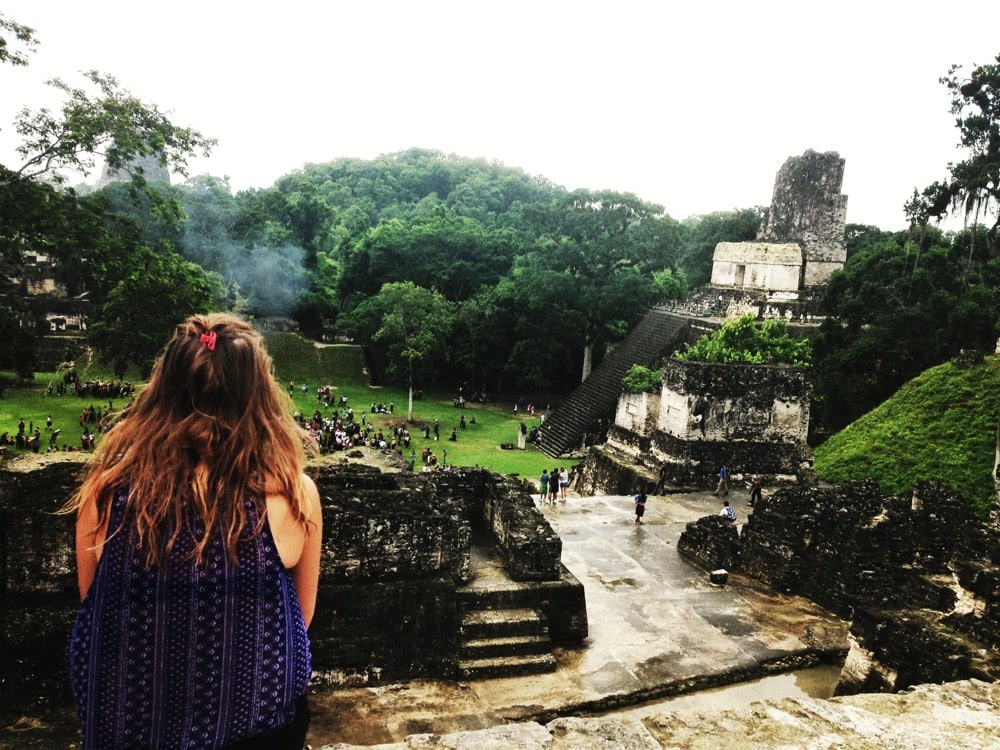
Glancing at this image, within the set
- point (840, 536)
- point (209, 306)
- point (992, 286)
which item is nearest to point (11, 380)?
point (209, 306)

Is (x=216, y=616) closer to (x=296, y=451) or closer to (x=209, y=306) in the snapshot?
(x=296, y=451)

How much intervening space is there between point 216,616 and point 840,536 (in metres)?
9.25

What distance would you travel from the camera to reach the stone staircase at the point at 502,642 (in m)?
6.85

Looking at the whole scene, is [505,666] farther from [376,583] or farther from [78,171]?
[78,171]

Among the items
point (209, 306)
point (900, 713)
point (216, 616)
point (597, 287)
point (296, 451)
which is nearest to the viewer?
point (216, 616)

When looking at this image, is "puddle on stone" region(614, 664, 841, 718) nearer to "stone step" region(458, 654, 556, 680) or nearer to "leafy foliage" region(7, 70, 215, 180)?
"stone step" region(458, 654, 556, 680)

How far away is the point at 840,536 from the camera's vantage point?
927 cm

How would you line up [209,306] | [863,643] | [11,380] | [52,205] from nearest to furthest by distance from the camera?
[863,643] < [52,205] < [209,306] < [11,380]

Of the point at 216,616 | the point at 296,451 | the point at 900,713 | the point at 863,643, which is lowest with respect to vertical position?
the point at 863,643

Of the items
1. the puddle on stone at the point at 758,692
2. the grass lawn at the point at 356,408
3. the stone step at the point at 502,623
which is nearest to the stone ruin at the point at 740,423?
the grass lawn at the point at 356,408

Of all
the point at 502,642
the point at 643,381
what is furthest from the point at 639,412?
the point at 502,642

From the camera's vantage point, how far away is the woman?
160 cm

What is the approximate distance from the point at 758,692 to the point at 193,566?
6876 mm

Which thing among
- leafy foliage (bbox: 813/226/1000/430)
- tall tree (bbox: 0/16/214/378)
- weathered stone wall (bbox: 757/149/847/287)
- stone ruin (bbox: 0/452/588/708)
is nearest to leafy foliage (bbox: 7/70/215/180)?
tall tree (bbox: 0/16/214/378)
